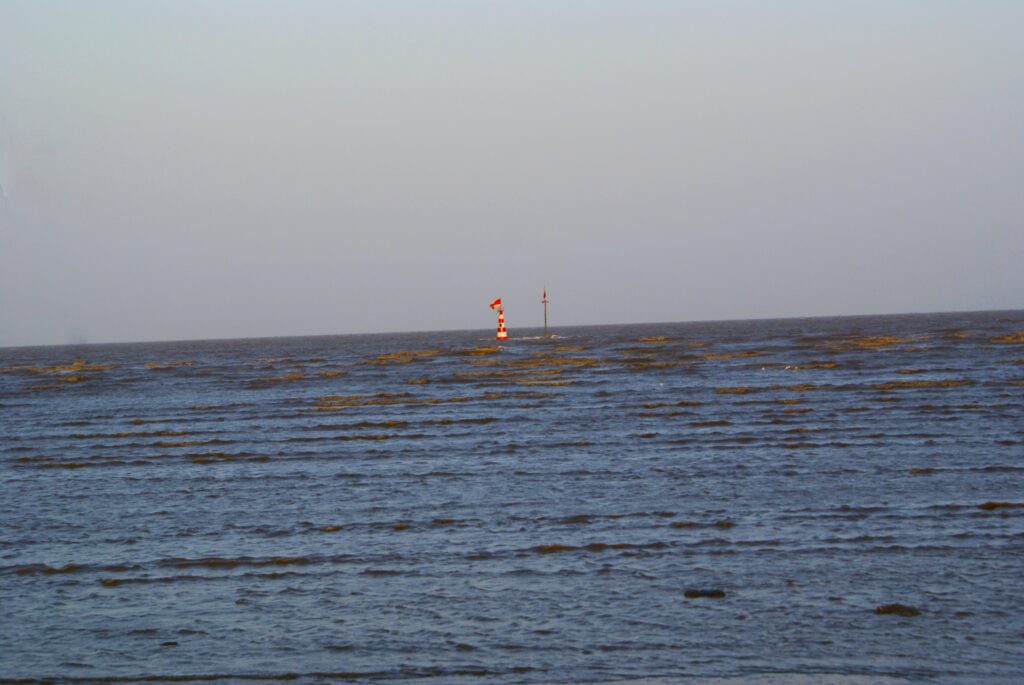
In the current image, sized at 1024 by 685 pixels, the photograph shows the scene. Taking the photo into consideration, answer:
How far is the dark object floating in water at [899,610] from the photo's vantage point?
10.4 meters

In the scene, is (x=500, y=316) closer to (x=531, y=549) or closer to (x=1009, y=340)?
(x=1009, y=340)

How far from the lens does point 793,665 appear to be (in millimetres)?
9125

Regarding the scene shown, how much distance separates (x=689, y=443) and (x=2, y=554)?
14.2 meters

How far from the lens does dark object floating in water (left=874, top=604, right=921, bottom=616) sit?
1041 centimetres

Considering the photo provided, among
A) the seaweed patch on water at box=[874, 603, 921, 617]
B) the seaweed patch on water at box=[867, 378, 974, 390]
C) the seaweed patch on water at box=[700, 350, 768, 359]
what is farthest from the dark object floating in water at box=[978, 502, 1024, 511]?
the seaweed patch on water at box=[700, 350, 768, 359]

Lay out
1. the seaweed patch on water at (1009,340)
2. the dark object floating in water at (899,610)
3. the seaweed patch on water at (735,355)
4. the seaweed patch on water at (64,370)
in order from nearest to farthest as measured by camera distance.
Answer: the dark object floating in water at (899,610), the seaweed patch on water at (735,355), the seaweed patch on water at (1009,340), the seaweed patch on water at (64,370)

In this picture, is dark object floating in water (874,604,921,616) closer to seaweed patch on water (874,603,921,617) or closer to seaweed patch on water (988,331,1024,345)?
seaweed patch on water (874,603,921,617)

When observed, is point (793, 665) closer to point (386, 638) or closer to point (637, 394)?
point (386, 638)

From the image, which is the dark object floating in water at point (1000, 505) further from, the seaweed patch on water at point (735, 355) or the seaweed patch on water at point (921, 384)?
the seaweed patch on water at point (735, 355)

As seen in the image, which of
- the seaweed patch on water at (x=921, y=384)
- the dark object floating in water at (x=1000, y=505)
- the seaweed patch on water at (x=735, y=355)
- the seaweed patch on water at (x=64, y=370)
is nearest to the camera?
the dark object floating in water at (x=1000, y=505)

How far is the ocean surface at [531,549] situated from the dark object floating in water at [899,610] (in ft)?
0.12

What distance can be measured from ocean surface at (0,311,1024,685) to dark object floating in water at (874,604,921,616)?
4 cm

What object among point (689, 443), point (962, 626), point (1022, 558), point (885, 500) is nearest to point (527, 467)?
point (689, 443)

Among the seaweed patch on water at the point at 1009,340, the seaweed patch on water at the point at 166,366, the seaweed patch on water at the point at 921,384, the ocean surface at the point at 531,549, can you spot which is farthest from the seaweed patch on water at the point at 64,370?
the seaweed patch on water at the point at 1009,340
